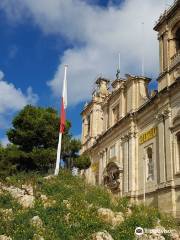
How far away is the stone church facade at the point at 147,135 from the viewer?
26.1 m

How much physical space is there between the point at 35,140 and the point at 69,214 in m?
11.6

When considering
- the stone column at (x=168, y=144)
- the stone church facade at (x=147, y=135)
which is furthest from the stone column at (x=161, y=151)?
the stone column at (x=168, y=144)

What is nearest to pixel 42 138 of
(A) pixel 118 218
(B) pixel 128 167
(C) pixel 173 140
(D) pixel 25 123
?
(D) pixel 25 123

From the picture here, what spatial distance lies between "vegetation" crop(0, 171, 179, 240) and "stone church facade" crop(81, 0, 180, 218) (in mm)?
4586

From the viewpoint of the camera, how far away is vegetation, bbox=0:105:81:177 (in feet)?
94.3

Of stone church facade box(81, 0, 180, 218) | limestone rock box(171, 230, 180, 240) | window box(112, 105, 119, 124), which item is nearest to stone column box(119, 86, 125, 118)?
stone church facade box(81, 0, 180, 218)

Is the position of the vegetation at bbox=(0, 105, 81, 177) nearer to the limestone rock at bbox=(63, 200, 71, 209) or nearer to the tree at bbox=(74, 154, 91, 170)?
the tree at bbox=(74, 154, 91, 170)

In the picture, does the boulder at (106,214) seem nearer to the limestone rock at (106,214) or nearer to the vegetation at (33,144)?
the limestone rock at (106,214)

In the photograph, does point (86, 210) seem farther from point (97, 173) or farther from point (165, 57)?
point (97, 173)

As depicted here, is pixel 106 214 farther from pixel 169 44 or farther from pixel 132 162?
pixel 169 44

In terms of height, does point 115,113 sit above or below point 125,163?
above

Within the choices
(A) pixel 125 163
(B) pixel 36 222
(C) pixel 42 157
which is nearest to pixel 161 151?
(A) pixel 125 163

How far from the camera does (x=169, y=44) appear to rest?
29312 millimetres

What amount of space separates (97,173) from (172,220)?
17.6 meters
